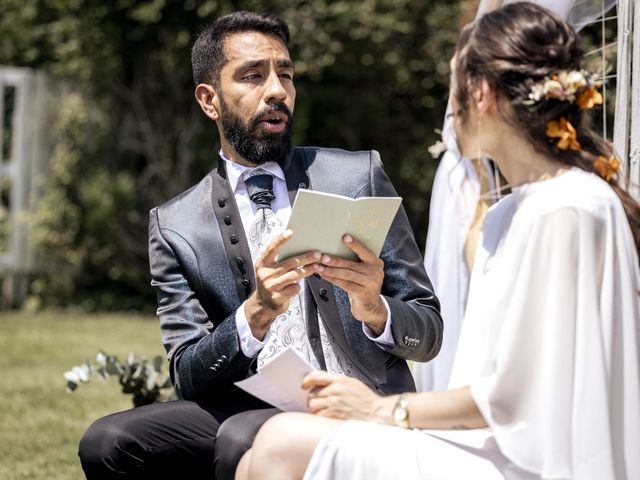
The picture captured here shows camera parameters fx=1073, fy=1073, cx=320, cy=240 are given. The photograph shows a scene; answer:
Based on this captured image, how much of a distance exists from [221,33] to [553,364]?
5.94ft

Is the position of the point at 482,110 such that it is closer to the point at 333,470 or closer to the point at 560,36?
the point at 560,36

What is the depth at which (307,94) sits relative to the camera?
11227 millimetres

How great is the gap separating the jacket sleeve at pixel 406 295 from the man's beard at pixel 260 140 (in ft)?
0.97

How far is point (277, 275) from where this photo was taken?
2.84m

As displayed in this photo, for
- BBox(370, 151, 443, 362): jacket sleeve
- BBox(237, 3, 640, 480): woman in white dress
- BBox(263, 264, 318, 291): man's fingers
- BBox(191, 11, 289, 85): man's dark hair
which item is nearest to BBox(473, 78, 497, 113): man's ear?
BBox(237, 3, 640, 480): woman in white dress

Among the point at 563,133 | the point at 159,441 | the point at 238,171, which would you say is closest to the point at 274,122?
the point at 238,171

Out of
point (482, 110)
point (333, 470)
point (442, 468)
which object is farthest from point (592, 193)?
point (333, 470)

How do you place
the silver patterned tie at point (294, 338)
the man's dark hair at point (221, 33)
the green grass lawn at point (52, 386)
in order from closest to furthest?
the silver patterned tie at point (294, 338), the man's dark hair at point (221, 33), the green grass lawn at point (52, 386)

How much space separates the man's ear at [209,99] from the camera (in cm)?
364

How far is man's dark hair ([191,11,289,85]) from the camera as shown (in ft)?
11.5

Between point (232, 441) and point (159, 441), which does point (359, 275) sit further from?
point (159, 441)

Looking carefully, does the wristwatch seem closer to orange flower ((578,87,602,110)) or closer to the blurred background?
orange flower ((578,87,602,110))

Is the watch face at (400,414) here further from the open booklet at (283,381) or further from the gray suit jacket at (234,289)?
the gray suit jacket at (234,289)

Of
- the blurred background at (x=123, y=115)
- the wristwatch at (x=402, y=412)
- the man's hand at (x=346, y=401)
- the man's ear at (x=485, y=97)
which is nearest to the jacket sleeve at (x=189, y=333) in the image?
the man's hand at (x=346, y=401)
